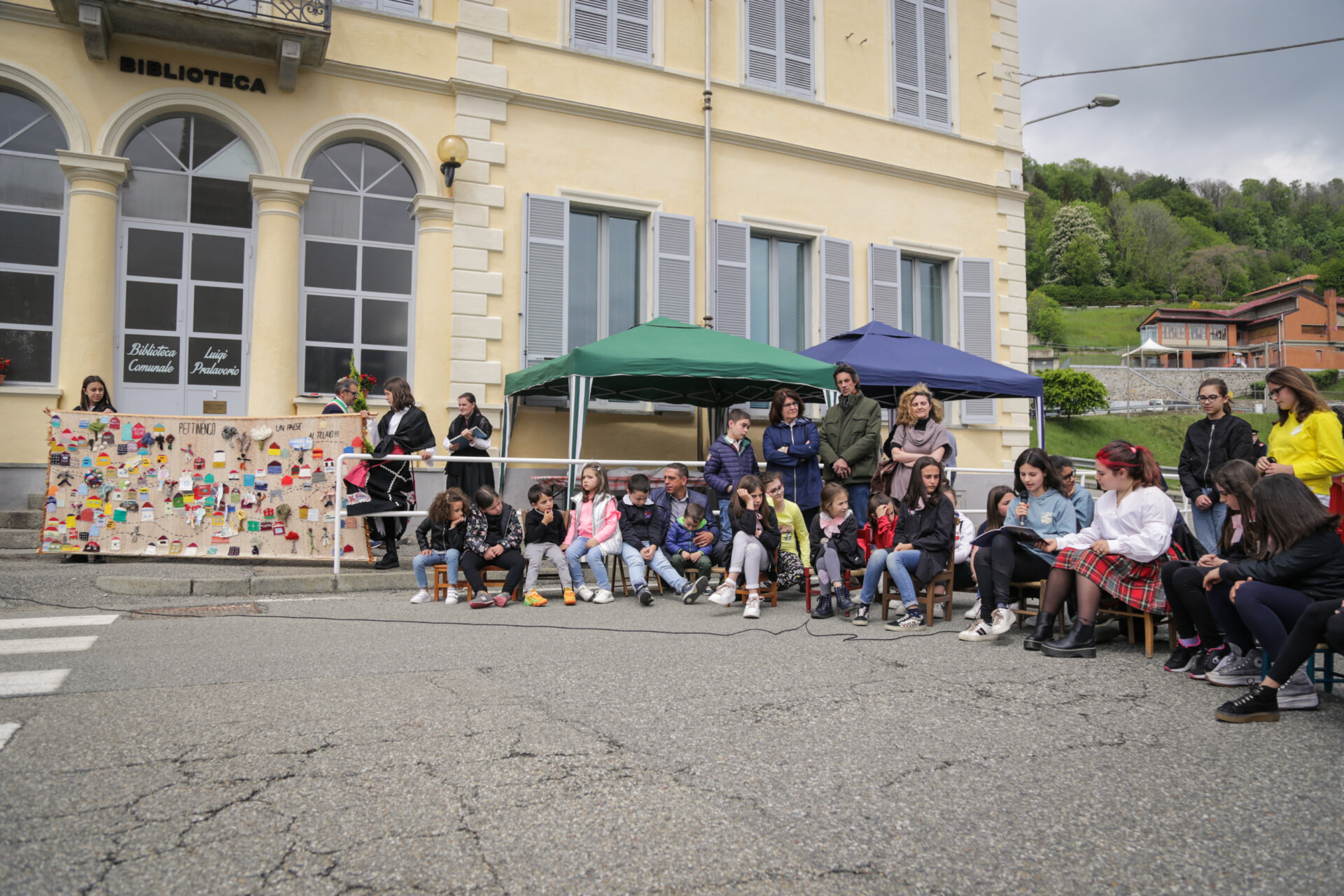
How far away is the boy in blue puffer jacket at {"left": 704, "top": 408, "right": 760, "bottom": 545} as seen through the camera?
8.66 meters

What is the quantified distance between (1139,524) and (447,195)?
30.8 feet

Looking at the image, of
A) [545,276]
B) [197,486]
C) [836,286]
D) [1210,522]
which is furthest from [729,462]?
[836,286]

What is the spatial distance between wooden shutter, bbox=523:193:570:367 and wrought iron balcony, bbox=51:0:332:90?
3141 mm

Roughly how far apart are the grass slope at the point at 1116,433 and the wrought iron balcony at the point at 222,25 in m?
49.9

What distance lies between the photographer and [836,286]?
14891 mm

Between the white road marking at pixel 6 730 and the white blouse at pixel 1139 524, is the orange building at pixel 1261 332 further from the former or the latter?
the white road marking at pixel 6 730

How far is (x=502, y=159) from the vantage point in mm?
12500

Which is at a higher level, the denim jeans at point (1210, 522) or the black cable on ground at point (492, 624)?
the denim jeans at point (1210, 522)

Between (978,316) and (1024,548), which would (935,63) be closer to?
(978,316)

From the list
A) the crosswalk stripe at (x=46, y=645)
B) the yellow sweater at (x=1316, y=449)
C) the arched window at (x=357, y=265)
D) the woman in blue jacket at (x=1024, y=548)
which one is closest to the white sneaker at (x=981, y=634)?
the woman in blue jacket at (x=1024, y=548)

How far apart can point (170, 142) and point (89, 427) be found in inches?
170

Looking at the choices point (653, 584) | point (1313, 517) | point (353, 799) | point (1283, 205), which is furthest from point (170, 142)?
point (1283, 205)

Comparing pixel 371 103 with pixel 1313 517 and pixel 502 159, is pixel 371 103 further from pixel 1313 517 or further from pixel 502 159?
pixel 1313 517

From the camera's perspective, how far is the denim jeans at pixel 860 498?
877 cm
